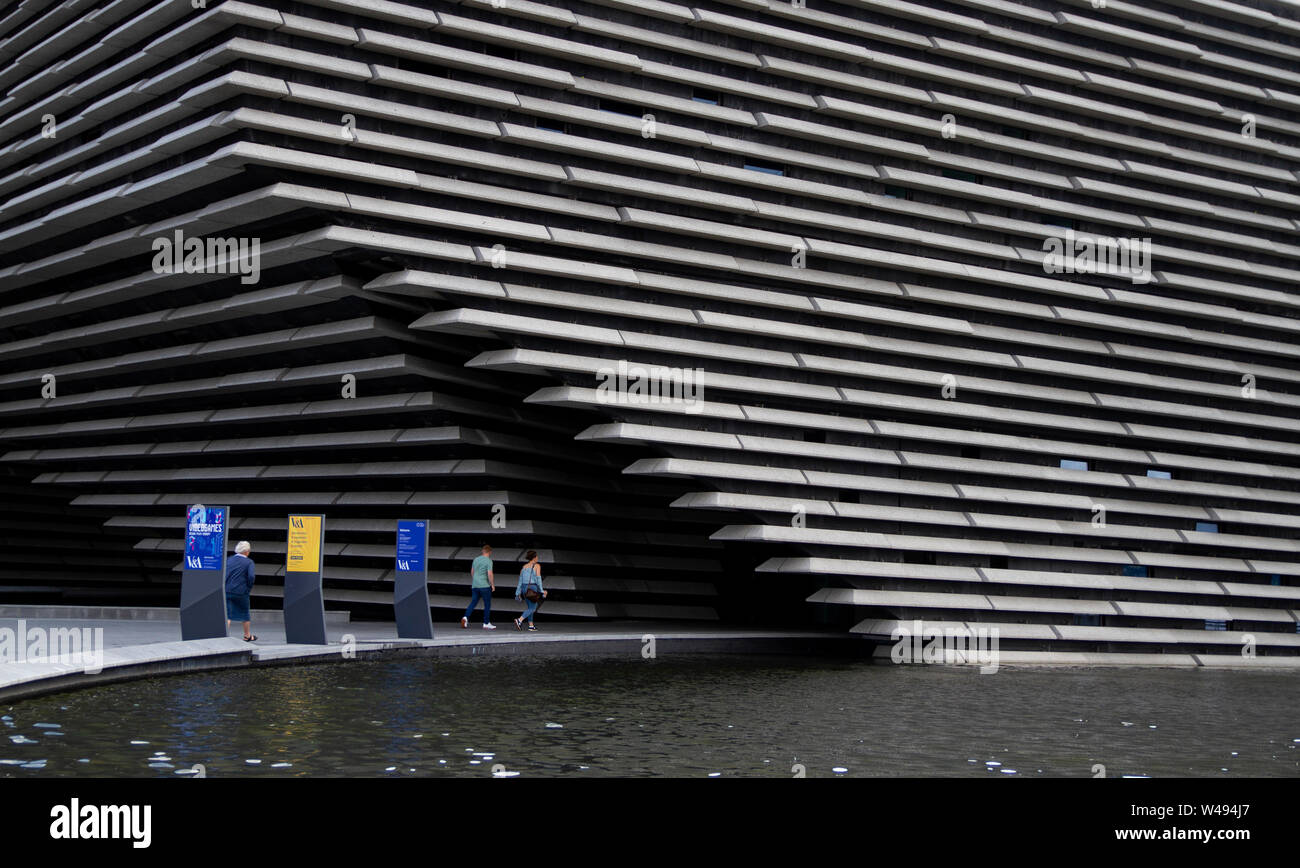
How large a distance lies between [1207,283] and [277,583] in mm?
16526

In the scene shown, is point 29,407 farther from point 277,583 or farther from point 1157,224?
point 1157,224

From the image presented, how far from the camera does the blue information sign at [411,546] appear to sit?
17.0 meters

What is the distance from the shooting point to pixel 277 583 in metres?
23.4

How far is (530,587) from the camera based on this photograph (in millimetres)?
19922

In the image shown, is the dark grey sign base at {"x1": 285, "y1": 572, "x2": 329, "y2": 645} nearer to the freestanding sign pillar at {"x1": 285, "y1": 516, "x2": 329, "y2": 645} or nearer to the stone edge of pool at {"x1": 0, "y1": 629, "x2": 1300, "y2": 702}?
the freestanding sign pillar at {"x1": 285, "y1": 516, "x2": 329, "y2": 645}

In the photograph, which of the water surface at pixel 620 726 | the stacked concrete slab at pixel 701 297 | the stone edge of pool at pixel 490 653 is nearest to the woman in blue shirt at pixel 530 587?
the stacked concrete slab at pixel 701 297

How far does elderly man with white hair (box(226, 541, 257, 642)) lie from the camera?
16359mm
